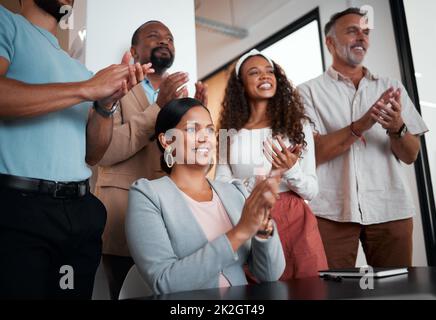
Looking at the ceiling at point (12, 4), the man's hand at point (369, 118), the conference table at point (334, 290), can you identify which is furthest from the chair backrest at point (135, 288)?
the man's hand at point (369, 118)

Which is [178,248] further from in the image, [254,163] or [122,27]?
[122,27]

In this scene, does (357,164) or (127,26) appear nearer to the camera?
(127,26)

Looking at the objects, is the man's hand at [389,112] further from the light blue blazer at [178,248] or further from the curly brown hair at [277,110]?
the light blue blazer at [178,248]

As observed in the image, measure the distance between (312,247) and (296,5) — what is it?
10.9 ft

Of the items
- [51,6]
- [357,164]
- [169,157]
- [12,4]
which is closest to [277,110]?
[357,164]

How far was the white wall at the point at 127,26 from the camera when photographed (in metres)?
1.92

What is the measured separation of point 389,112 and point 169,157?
1.13m

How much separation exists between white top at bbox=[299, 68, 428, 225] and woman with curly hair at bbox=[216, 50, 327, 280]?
31cm

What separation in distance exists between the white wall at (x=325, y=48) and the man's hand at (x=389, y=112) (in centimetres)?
100

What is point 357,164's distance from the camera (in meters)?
2.23

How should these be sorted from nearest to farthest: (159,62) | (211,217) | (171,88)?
(211,217)
(171,88)
(159,62)

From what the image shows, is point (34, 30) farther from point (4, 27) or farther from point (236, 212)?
point (236, 212)

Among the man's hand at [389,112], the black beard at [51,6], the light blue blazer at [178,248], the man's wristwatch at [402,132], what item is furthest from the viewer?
the man's wristwatch at [402,132]
